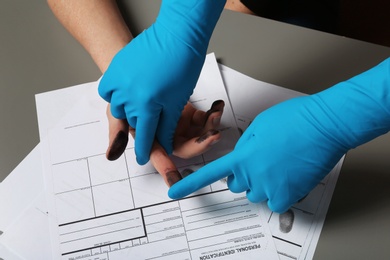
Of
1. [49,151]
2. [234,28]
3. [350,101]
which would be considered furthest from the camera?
[234,28]

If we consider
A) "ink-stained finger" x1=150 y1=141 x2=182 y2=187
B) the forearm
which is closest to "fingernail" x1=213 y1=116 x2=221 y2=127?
"ink-stained finger" x1=150 y1=141 x2=182 y2=187

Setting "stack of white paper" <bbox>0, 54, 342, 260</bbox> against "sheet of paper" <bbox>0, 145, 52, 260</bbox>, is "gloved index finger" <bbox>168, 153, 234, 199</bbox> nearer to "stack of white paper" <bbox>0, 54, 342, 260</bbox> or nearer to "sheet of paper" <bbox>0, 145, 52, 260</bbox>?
"stack of white paper" <bbox>0, 54, 342, 260</bbox>

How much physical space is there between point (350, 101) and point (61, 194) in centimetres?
51

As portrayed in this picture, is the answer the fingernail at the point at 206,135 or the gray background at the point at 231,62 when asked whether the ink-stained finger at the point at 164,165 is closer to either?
the fingernail at the point at 206,135

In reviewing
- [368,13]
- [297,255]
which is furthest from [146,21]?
[368,13]

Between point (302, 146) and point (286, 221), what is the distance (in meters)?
0.13

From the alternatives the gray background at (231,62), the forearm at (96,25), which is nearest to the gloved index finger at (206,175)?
the gray background at (231,62)

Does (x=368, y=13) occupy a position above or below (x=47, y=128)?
below

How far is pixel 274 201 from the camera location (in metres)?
0.72

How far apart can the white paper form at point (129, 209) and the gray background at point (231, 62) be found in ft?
0.26

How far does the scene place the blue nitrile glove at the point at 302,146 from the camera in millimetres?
700

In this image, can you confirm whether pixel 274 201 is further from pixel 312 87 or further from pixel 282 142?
pixel 312 87

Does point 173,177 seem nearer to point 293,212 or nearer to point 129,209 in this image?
point 129,209

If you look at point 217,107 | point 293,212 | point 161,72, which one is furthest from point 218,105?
point 293,212
